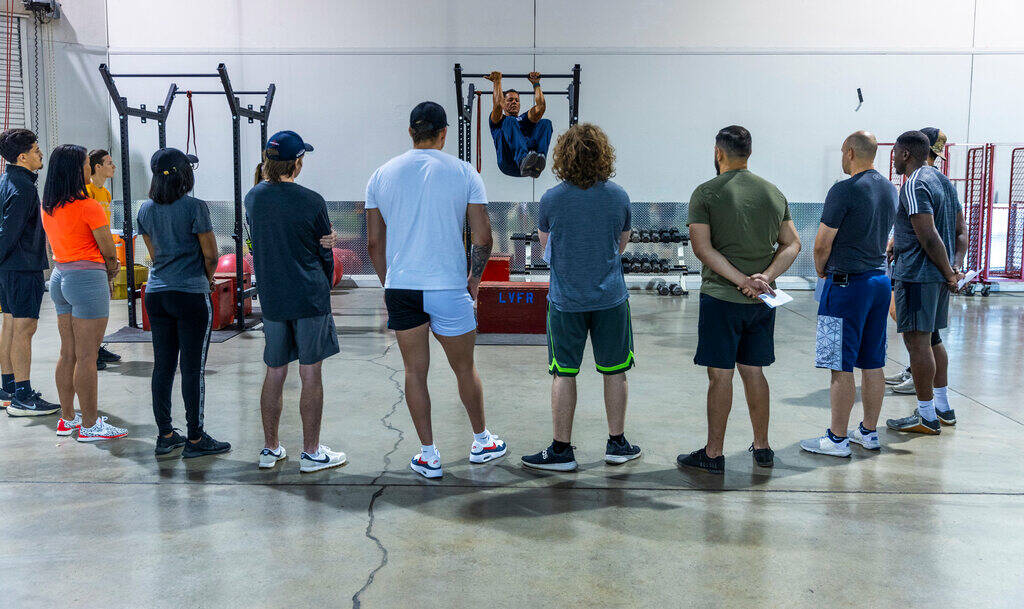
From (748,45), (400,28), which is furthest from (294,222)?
(748,45)

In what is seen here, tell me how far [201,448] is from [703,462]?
2.46m

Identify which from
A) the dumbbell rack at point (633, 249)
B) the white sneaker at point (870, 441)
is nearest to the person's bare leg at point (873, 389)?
the white sneaker at point (870, 441)

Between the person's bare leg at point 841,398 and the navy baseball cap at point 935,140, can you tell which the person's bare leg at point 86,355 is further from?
the navy baseball cap at point 935,140

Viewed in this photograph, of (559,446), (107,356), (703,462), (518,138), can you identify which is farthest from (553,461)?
(107,356)

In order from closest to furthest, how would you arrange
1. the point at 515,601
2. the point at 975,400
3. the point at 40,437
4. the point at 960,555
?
the point at 515,601
the point at 960,555
the point at 40,437
the point at 975,400

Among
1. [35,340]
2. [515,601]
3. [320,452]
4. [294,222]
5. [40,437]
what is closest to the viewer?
[515,601]

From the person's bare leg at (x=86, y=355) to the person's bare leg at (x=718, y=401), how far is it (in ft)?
10.0

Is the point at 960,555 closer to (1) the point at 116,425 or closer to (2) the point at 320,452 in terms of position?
(2) the point at 320,452

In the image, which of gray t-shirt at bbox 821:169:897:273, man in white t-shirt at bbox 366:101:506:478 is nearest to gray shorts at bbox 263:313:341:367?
man in white t-shirt at bbox 366:101:506:478

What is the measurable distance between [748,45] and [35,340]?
984cm

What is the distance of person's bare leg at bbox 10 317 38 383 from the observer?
468cm

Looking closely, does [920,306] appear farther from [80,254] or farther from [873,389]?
[80,254]

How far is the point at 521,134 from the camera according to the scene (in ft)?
20.0

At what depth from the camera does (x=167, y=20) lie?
11680 mm
